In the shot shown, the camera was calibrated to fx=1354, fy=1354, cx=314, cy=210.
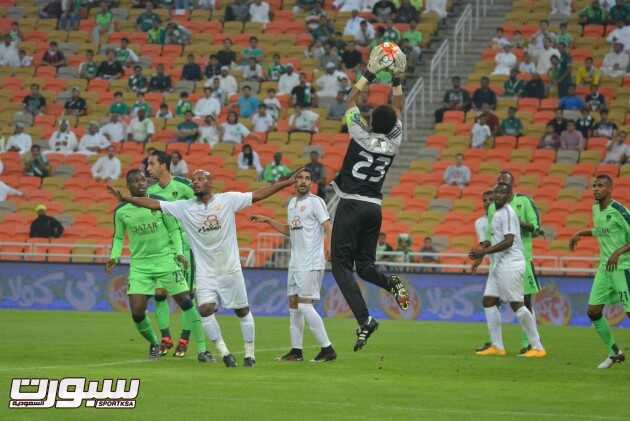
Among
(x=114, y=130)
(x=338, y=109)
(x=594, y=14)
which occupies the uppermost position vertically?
(x=594, y=14)

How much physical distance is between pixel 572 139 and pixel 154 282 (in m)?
17.2

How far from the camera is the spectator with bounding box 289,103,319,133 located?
115 ft

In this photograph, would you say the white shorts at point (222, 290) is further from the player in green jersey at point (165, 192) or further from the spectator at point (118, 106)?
the spectator at point (118, 106)

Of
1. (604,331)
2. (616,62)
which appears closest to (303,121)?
(616,62)

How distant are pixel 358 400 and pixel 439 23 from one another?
27078mm

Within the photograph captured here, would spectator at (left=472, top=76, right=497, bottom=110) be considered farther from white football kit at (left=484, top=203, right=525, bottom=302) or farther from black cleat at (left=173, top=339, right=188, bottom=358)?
black cleat at (left=173, top=339, right=188, bottom=358)

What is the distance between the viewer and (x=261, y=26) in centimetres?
3956

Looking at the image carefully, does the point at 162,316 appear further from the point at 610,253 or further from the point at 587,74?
the point at 587,74

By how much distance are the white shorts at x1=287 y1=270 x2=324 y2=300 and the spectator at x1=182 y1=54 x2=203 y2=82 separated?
69.6 ft

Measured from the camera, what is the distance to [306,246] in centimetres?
1744

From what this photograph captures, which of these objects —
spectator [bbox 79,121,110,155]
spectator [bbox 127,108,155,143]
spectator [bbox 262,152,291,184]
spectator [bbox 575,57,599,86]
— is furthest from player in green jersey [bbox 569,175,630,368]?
spectator [bbox 79,121,110,155]

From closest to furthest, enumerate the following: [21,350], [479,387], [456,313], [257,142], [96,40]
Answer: [479,387], [21,350], [456,313], [257,142], [96,40]

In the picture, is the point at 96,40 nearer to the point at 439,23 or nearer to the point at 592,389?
the point at 439,23

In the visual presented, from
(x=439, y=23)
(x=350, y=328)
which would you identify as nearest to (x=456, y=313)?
(x=350, y=328)
